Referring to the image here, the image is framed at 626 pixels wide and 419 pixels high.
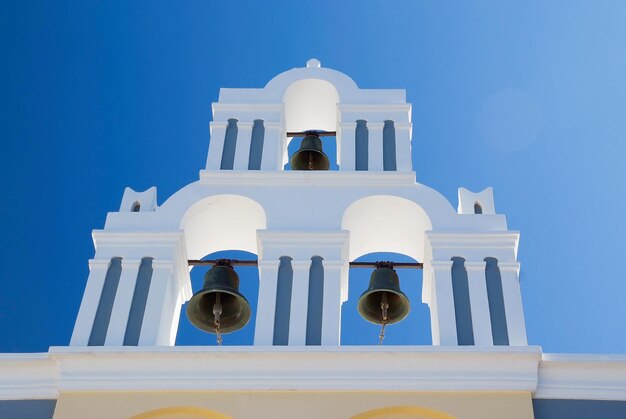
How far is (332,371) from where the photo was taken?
1138 centimetres

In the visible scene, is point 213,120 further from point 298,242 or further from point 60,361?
point 60,361

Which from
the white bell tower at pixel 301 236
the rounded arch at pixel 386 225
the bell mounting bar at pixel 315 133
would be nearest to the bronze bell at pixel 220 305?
the white bell tower at pixel 301 236

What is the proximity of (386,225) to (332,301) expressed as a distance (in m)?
1.65

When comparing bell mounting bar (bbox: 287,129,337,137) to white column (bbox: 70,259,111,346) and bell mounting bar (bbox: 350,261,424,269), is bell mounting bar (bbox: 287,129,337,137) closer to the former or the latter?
bell mounting bar (bbox: 350,261,424,269)

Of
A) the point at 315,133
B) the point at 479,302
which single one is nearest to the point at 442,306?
the point at 479,302

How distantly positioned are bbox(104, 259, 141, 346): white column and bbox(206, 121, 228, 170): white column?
5.49ft

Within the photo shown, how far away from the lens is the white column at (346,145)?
14.0 m

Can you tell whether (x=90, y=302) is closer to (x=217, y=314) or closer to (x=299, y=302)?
(x=217, y=314)

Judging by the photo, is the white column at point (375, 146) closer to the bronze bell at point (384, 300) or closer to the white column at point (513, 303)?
the bronze bell at point (384, 300)

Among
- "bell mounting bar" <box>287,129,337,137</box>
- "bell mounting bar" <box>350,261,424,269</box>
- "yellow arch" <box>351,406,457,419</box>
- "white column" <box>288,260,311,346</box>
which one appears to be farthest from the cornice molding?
"yellow arch" <box>351,406,457,419</box>

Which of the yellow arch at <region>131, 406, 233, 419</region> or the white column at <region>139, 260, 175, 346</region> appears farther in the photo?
the white column at <region>139, 260, 175, 346</region>

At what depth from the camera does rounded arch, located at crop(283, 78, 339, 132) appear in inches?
609

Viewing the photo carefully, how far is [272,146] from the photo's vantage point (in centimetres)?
1429

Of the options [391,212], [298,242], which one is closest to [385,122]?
[391,212]
